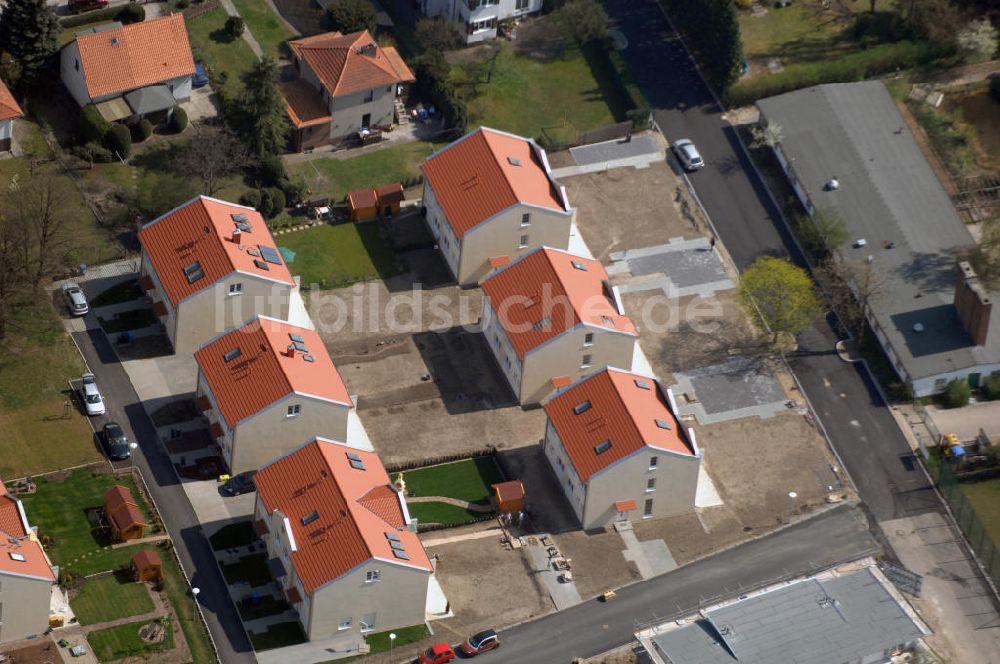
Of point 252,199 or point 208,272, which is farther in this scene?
point 252,199

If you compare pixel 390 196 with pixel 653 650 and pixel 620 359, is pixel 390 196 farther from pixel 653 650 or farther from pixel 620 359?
pixel 653 650

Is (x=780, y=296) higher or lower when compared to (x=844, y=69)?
lower

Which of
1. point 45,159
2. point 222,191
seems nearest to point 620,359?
point 222,191

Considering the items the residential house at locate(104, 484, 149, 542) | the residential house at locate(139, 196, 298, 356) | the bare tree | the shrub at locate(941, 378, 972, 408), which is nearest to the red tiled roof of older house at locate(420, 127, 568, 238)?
the bare tree

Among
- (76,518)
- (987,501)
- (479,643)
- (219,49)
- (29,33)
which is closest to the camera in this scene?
(479,643)

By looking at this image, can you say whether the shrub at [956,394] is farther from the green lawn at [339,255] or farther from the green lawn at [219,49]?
the green lawn at [219,49]

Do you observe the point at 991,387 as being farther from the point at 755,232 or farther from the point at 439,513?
the point at 439,513

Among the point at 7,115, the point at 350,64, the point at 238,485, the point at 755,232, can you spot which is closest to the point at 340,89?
the point at 350,64

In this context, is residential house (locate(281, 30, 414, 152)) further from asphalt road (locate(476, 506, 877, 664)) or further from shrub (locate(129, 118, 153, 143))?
asphalt road (locate(476, 506, 877, 664))
